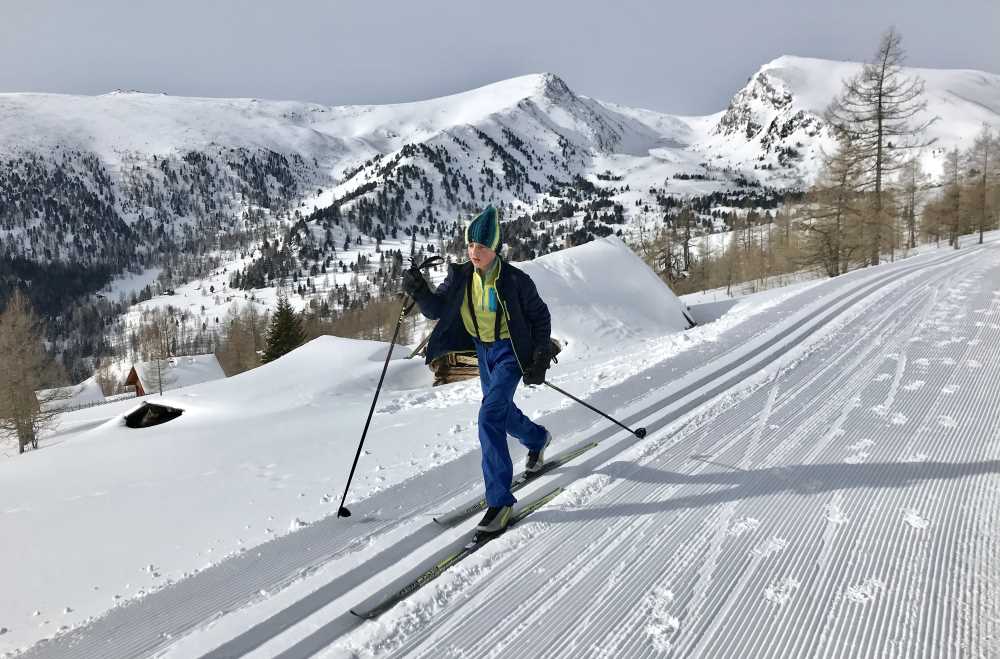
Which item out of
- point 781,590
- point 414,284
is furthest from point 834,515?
point 414,284

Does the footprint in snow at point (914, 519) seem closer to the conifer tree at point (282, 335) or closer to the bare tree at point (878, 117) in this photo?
the bare tree at point (878, 117)

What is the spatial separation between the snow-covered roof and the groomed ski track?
5323 cm

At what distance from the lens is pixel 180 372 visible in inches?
2029

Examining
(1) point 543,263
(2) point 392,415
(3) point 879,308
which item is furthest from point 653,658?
(1) point 543,263

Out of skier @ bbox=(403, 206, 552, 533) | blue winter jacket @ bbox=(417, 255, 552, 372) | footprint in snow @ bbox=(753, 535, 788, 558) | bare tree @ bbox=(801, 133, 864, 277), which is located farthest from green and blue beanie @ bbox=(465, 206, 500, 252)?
bare tree @ bbox=(801, 133, 864, 277)

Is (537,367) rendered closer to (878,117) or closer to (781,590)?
(781,590)

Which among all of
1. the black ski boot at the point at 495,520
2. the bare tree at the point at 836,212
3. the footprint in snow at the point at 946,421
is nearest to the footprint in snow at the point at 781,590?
the black ski boot at the point at 495,520

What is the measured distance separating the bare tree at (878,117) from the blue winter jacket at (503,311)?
92.2 feet

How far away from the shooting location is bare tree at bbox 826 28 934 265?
2411cm

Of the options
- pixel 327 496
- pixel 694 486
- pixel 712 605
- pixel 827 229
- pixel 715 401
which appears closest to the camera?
pixel 712 605

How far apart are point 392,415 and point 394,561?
11.1 ft

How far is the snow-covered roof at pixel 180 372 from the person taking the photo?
5009 cm

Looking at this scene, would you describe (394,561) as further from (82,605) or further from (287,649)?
(82,605)

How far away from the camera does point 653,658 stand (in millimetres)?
2041
